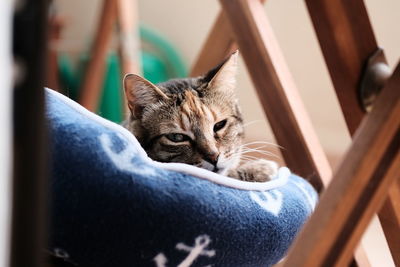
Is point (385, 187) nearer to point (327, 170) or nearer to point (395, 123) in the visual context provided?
point (395, 123)

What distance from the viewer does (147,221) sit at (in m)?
0.60

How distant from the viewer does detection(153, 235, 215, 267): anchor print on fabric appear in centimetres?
63

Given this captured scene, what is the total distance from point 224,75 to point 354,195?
45 centimetres

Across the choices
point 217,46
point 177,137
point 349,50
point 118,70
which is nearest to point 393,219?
point 349,50

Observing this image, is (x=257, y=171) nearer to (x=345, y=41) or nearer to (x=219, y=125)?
(x=219, y=125)

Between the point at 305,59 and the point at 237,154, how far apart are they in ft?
3.50

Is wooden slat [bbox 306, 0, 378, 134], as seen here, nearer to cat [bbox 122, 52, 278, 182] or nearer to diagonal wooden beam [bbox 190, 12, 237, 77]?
cat [bbox 122, 52, 278, 182]

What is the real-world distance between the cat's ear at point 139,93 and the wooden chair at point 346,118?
238 mm

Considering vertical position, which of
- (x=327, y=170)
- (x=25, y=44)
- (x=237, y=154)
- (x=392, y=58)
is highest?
(x=25, y=44)

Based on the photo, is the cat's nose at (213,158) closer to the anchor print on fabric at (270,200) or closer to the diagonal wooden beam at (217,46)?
the anchor print on fabric at (270,200)

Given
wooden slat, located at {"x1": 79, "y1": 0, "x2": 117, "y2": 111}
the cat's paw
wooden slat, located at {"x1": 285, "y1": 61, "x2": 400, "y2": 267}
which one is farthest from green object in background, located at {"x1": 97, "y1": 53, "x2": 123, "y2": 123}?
wooden slat, located at {"x1": 285, "y1": 61, "x2": 400, "y2": 267}

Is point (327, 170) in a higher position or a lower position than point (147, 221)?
lower

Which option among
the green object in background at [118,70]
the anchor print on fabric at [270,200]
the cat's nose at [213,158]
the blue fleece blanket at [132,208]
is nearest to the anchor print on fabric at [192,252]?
the blue fleece blanket at [132,208]

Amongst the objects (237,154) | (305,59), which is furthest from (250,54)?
(305,59)
